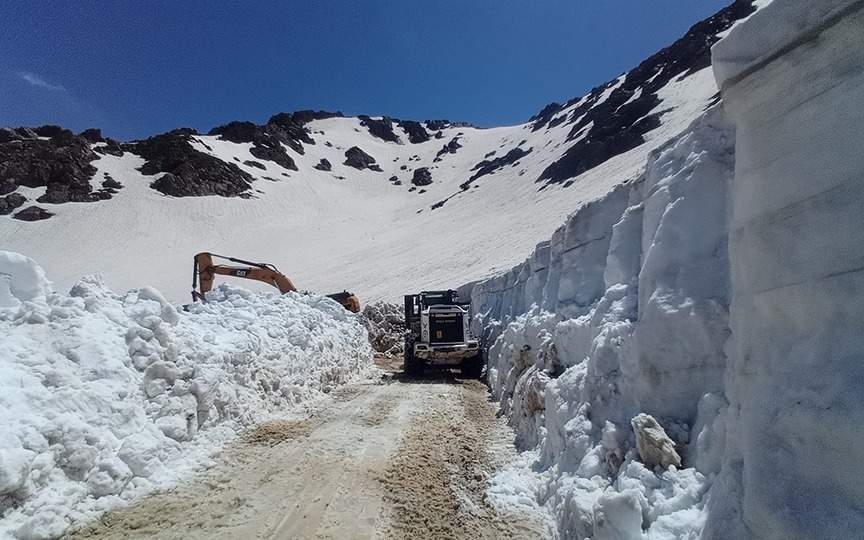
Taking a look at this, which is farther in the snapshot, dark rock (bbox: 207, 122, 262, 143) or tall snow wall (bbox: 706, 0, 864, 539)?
dark rock (bbox: 207, 122, 262, 143)

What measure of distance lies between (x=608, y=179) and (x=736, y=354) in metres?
33.0

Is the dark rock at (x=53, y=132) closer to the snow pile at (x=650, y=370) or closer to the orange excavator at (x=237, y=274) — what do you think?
the orange excavator at (x=237, y=274)

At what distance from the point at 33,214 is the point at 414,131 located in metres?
84.2

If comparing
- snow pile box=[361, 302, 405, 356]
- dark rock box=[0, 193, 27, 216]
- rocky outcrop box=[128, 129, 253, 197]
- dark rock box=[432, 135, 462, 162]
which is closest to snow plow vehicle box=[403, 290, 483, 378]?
snow pile box=[361, 302, 405, 356]

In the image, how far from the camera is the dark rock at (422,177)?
247 feet

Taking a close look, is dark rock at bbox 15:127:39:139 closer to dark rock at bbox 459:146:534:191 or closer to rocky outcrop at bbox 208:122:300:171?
rocky outcrop at bbox 208:122:300:171

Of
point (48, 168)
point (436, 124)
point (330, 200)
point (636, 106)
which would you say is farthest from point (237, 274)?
point (436, 124)

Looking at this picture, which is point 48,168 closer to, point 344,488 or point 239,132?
point 239,132

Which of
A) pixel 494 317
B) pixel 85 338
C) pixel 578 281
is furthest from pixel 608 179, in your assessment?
pixel 85 338

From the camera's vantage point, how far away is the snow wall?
1.99 meters

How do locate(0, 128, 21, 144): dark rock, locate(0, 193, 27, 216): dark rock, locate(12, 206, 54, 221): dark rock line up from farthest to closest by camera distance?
locate(0, 128, 21, 144): dark rock, locate(0, 193, 27, 216): dark rock, locate(12, 206, 54, 221): dark rock

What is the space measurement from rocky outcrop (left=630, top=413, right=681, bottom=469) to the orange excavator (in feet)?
40.4

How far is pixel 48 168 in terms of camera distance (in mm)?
52125

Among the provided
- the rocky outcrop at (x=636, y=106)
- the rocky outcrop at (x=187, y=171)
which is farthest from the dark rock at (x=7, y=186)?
the rocky outcrop at (x=636, y=106)
